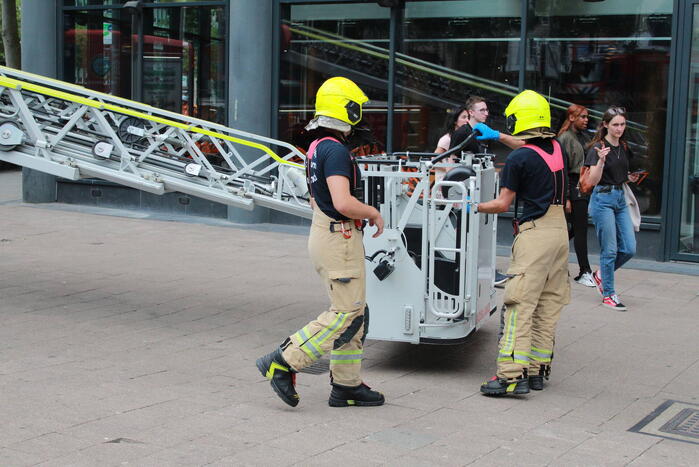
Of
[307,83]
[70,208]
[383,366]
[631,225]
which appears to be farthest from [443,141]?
[70,208]

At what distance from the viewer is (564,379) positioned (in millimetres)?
6594

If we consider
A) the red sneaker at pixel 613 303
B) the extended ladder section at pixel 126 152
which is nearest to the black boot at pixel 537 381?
the extended ladder section at pixel 126 152

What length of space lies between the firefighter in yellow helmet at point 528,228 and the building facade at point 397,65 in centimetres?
571

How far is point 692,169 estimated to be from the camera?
11289mm

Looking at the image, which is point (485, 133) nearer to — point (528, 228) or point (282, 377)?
point (528, 228)

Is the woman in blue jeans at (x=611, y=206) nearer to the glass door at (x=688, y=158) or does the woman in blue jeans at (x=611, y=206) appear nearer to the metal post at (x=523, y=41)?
the glass door at (x=688, y=158)

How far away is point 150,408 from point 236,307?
299 cm

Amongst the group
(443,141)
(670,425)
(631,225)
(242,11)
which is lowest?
(670,425)

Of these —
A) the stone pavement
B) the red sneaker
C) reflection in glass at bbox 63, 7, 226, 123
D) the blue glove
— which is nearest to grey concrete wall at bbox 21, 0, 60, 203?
reflection in glass at bbox 63, 7, 226, 123

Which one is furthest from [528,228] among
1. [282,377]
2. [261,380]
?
[261,380]

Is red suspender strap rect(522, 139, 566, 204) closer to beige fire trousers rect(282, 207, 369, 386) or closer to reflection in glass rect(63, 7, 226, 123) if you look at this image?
beige fire trousers rect(282, 207, 369, 386)

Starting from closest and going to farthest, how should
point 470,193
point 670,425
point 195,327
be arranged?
point 670,425, point 470,193, point 195,327

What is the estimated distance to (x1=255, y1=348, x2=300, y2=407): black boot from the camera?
566cm

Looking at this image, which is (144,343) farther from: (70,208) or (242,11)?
(70,208)
